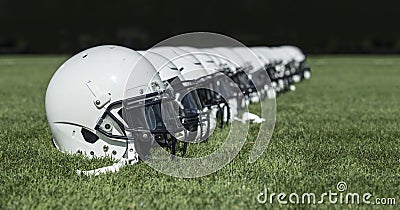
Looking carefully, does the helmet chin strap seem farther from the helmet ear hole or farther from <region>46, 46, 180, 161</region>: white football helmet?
the helmet ear hole

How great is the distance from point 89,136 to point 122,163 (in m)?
0.38

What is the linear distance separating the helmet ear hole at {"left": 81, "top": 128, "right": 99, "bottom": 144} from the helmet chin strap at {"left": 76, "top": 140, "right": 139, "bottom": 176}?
0.27m

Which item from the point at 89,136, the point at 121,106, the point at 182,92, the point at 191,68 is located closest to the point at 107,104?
the point at 121,106

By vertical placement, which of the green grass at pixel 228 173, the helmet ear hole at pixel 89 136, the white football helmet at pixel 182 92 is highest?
the white football helmet at pixel 182 92

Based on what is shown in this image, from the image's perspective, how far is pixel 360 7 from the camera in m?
34.3

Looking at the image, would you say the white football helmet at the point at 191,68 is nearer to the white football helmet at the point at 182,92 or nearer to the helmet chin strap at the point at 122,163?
the white football helmet at the point at 182,92

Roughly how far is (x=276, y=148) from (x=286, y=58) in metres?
6.28

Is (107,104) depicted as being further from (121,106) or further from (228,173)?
(228,173)

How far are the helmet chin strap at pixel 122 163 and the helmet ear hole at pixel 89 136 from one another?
0.27m

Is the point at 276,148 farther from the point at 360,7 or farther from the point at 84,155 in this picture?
the point at 360,7

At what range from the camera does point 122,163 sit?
12.8 feet

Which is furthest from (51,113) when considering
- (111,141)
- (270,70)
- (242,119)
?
(270,70)

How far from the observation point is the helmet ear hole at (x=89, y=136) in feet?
13.5

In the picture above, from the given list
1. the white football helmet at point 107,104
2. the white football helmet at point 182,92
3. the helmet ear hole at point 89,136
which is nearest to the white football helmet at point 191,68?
the white football helmet at point 182,92
